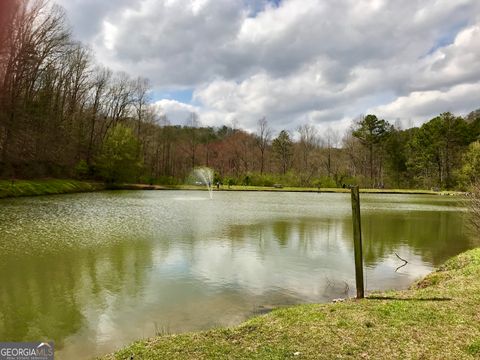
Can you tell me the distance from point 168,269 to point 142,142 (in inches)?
2083

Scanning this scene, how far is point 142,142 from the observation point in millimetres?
60594

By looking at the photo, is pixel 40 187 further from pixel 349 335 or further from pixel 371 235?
pixel 349 335

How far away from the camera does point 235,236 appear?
15461 mm

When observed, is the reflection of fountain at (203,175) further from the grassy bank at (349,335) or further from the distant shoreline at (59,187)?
the grassy bank at (349,335)

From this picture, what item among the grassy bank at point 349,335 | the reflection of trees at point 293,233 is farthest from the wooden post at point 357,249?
the reflection of trees at point 293,233

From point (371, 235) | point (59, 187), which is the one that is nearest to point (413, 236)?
point (371, 235)

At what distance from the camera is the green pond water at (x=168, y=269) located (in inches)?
255

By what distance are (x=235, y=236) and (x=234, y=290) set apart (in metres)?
6.96

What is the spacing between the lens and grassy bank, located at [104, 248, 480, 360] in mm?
4270

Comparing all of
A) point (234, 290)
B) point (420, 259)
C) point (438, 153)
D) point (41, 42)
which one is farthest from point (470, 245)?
point (438, 153)

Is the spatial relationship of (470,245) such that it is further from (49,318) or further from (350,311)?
(49,318)

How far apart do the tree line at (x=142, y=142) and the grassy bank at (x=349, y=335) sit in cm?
2808

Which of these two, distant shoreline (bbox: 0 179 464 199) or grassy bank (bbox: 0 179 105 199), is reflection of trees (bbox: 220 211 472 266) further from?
grassy bank (bbox: 0 179 105 199)

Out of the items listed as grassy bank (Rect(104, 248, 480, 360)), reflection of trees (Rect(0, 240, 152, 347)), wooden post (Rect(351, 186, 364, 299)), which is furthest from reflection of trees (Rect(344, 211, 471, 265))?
reflection of trees (Rect(0, 240, 152, 347))
